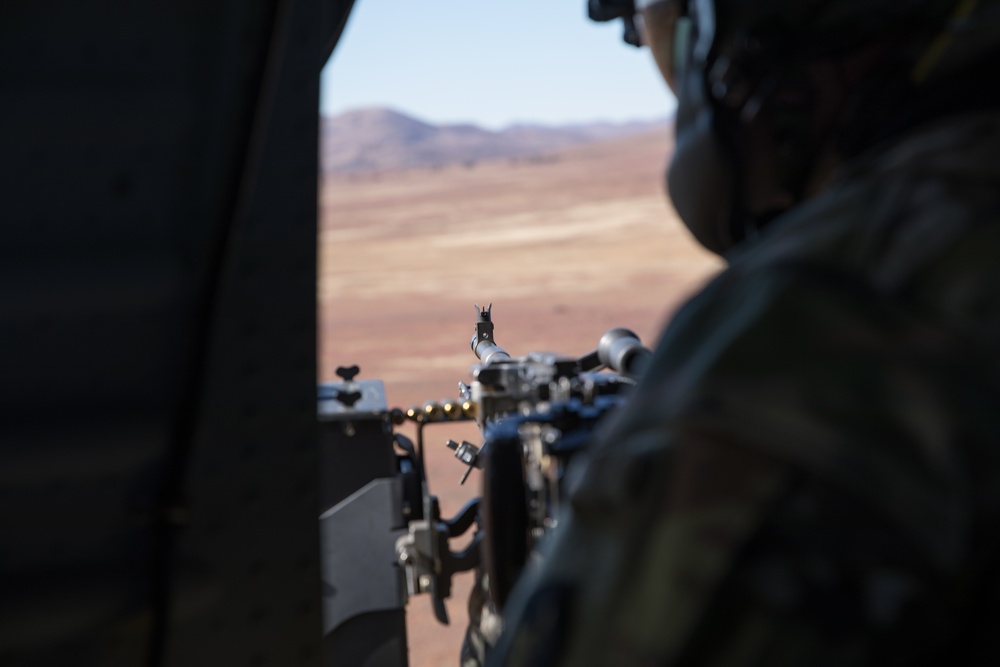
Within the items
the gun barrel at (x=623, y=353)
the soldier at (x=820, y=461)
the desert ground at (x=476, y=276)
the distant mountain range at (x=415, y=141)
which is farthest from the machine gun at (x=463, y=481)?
the distant mountain range at (x=415, y=141)

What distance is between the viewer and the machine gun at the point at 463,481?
254cm

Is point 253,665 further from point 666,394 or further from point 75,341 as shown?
point 666,394

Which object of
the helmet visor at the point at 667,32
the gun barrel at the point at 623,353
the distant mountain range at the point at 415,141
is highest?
the distant mountain range at the point at 415,141

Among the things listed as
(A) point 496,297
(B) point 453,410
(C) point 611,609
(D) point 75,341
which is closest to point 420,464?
(B) point 453,410

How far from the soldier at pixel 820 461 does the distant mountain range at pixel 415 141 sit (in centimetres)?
9793

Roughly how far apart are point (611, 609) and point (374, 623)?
3.04 meters

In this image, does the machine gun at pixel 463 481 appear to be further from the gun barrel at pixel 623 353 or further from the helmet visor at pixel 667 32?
the helmet visor at pixel 667 32

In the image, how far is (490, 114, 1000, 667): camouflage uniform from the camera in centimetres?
117

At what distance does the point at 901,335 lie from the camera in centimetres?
119

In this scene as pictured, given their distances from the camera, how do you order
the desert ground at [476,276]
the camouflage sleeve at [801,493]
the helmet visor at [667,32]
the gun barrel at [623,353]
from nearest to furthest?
the camouflage sleeve at [801,493] < the helmet visor at [667,32] < the gun barrel at [623,353] < the desert ground at [476,276]

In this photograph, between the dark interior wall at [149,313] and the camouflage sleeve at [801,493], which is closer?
the camouflage sleeve at [801,493]

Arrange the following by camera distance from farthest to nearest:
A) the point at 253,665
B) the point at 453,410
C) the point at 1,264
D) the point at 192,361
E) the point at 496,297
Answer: the point at 496,297
the point at 453,410
the point at 253,665
the point at 192,361
the point at 1,264

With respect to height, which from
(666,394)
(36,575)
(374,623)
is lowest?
(374,623)

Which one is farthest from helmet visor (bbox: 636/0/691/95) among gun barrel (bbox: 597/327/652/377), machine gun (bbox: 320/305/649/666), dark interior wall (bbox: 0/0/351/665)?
→ gun barrel (bbox: 597/327/652/377)
